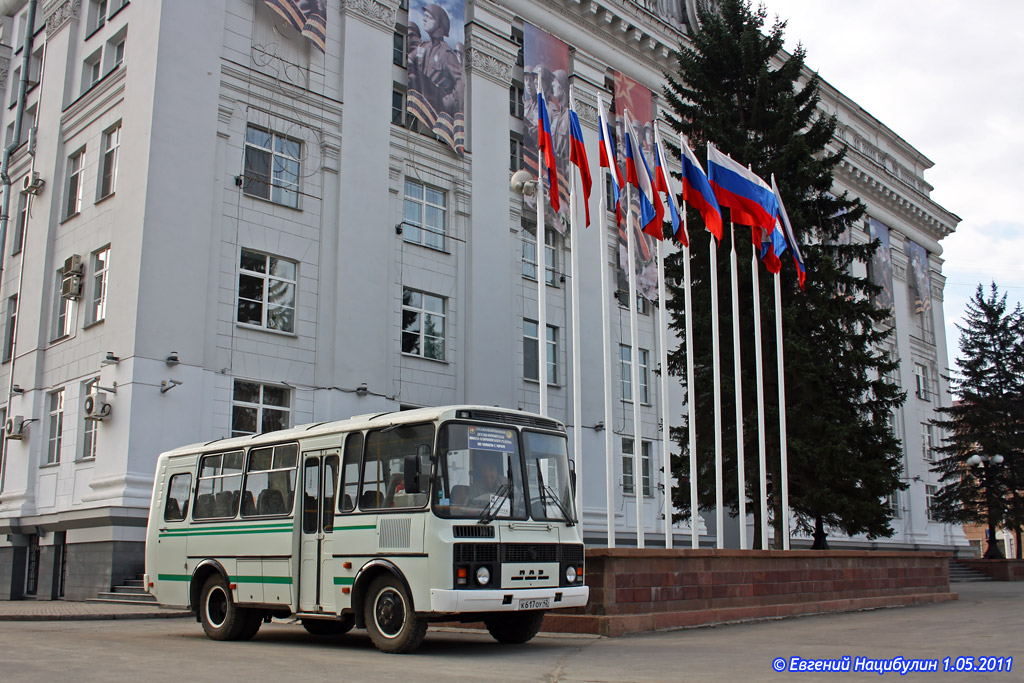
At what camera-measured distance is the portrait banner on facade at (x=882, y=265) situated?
44.9 m

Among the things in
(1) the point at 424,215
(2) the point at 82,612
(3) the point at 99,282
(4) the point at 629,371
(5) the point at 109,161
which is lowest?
(2) the point at 82,612

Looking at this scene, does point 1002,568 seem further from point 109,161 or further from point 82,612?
point 109,161

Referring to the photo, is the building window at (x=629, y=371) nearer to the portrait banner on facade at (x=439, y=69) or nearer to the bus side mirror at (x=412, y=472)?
the portrait banner on facade at (x=439, y=69)

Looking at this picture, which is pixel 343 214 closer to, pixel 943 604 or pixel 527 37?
pixel 527 37

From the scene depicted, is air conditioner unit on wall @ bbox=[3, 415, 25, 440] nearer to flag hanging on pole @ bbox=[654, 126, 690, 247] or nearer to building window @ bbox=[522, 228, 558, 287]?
building window @ bbox=[522, 228, 558, 287]

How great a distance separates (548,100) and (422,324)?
28.1 ft

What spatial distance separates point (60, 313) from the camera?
82.3 ft

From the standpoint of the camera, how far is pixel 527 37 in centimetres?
3123

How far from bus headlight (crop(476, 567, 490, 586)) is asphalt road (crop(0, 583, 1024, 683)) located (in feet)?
2.61

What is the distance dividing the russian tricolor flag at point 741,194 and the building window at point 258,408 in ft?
37.2

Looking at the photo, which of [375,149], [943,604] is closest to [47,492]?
[375,149]

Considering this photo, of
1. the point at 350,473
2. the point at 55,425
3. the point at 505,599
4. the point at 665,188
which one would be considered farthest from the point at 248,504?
the point at 55,425

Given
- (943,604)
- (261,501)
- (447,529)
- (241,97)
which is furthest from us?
(241,97)

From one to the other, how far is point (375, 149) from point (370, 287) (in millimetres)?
3933
